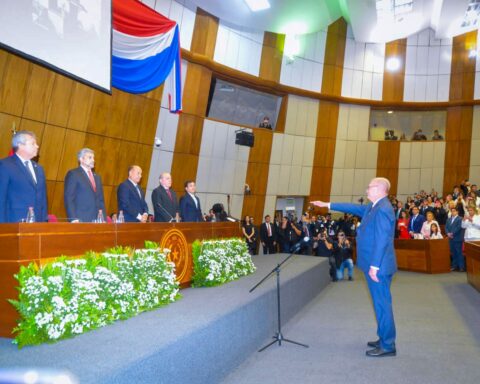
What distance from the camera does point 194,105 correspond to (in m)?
10.5

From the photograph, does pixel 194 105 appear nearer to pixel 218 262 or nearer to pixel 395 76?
pixel 218 262

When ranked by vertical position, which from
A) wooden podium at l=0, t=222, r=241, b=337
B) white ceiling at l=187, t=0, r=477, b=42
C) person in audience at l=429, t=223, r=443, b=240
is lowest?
wooden podium at l=0, t=222, r=241, b=337

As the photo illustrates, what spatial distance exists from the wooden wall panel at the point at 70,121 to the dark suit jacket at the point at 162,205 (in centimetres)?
279

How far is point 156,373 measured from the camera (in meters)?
2.10

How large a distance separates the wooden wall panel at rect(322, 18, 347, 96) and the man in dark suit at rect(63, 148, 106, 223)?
35.4 ft

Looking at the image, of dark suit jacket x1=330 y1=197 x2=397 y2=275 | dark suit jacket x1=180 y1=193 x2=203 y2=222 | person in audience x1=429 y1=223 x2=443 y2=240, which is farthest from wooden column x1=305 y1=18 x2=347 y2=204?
dark suit jacket x1=330 y1=197 x2=397 y2=275

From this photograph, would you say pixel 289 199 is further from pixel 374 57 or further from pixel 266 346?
pixel 266 346

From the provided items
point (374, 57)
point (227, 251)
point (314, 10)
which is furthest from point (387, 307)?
point (374, 57)

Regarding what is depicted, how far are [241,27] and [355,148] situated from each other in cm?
553

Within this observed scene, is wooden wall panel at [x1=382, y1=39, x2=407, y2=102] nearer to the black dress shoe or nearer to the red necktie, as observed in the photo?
the black dress shoe

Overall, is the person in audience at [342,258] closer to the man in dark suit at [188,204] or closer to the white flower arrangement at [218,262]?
the white flower arrangement at [218,262]

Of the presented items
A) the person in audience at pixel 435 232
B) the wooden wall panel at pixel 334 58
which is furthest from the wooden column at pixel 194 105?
the person in audience at pixel 435 232

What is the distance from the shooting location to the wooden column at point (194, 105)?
1026 centimetres

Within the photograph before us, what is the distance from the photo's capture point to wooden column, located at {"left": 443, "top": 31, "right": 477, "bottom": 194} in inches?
523
